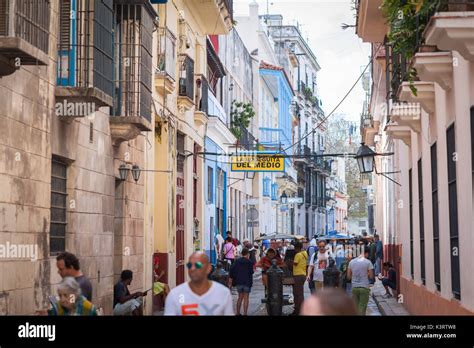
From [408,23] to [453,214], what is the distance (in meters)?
2.45

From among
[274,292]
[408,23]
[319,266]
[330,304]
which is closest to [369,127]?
[319,266]

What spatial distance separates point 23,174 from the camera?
11055 mm

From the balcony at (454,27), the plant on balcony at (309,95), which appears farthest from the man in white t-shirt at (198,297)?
the plant on balcony at (309,95)

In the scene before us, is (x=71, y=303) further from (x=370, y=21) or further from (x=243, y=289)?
(x=370, y=21)

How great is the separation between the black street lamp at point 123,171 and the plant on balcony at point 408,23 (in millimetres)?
4914

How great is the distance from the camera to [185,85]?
22.7m

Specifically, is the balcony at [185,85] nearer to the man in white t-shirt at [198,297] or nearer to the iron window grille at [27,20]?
the iron window grille at [27,20]

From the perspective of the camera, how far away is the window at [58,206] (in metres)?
12.9

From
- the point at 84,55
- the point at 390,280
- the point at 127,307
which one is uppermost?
the point at 84,55

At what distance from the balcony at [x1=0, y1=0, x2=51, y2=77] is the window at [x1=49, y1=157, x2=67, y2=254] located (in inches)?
88.1
